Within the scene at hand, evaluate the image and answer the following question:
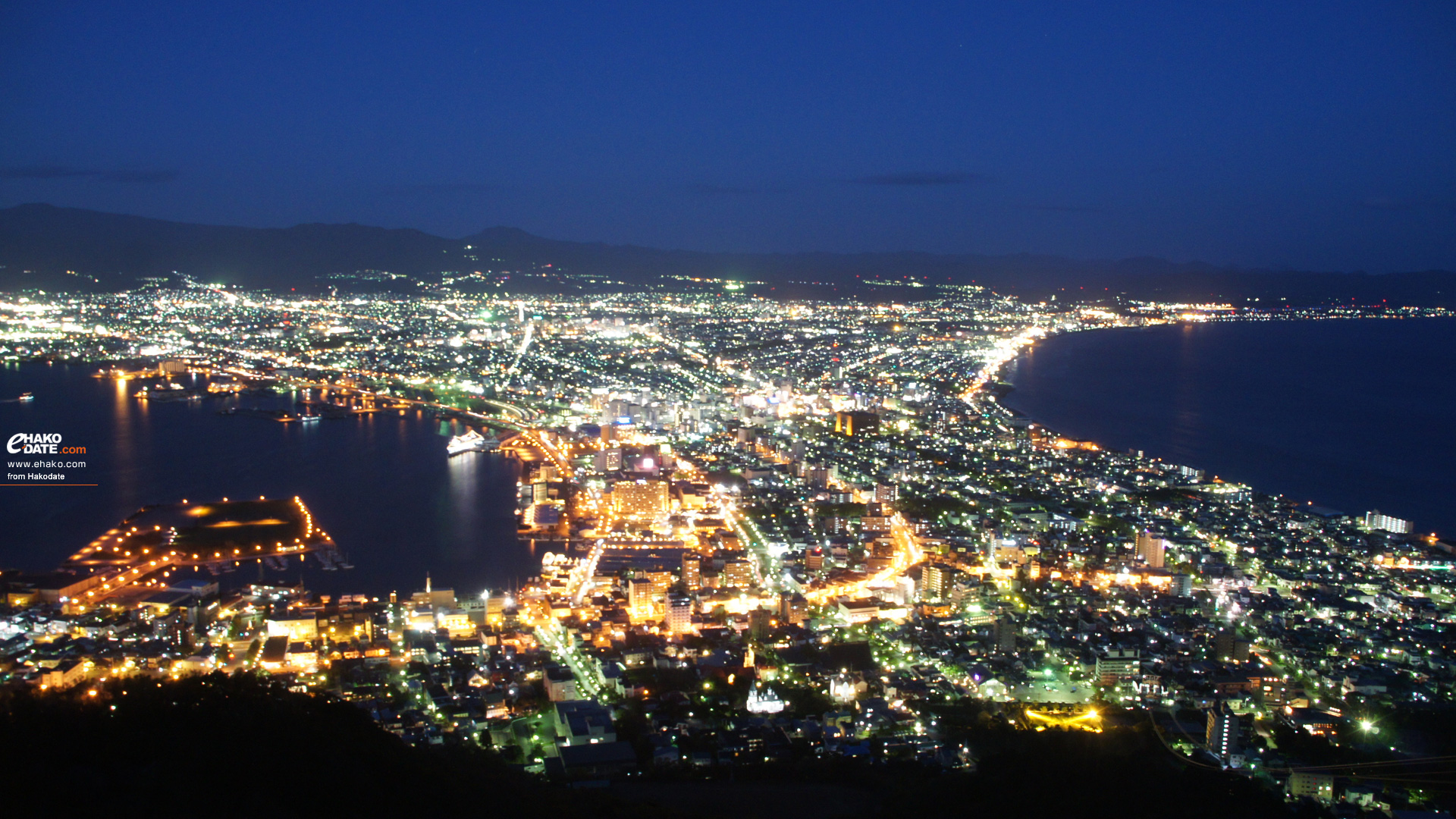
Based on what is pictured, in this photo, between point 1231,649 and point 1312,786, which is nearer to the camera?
point 1312,786

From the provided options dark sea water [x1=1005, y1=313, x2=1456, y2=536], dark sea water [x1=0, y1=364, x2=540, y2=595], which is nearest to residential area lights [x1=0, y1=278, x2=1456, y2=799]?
dark sea water [x1=0, y1=364, x2=540, y2=595]

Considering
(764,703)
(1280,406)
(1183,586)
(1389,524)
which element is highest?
(1280,406)

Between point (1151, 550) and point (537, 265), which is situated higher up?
point (537, 265)

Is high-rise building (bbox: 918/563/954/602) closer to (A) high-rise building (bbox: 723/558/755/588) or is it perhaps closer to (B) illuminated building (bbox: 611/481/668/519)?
(A) high-rise building (bbox: 723/558/755/588)

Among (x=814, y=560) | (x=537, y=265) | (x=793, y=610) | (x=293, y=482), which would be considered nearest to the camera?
(x=793, y=610)

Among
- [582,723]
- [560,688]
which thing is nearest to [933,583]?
[560,688]

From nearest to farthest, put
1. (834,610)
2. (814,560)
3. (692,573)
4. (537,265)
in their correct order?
1. (834,610)
2. (692,573)
3. (814,560)
4. (537,265)

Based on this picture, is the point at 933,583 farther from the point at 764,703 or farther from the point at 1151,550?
the point at 764,703
